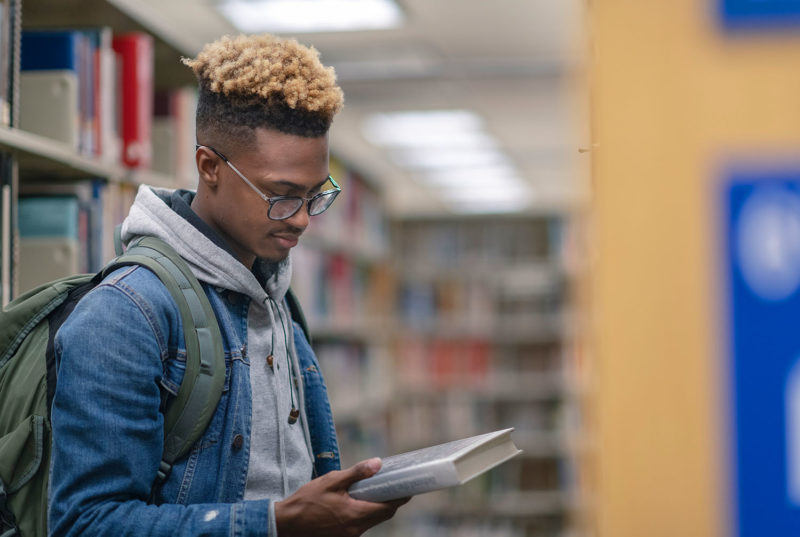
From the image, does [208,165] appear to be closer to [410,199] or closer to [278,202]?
[278,202]

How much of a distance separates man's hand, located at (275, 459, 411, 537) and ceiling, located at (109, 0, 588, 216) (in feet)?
5.62

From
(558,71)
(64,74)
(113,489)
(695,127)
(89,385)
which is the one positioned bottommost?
(113,489)

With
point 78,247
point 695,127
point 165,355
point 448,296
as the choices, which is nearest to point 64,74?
point 78,247

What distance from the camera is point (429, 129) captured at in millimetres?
5465

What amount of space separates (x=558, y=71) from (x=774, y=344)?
4.37 meters

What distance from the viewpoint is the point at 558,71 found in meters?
4.54

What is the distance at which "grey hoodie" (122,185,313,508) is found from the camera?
1075mm

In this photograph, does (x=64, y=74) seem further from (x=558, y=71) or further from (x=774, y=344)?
(x=558, y=71)

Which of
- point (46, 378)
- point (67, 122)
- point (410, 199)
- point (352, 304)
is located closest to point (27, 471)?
point (46, 378)

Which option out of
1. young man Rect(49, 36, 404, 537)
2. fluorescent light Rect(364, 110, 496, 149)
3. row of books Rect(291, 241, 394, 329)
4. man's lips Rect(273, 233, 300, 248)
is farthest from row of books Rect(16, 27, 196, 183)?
fluorescent light Rect(364, 110, 496, 149)

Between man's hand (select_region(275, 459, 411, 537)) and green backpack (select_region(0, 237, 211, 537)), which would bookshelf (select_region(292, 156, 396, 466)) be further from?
man's hand (select_region(275, 459, 411, 537))

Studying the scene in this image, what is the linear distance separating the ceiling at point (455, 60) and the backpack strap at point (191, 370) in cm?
151

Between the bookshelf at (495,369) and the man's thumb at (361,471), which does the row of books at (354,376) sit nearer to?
the bookshelf at (495,369)

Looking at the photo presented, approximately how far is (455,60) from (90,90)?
258 cm
